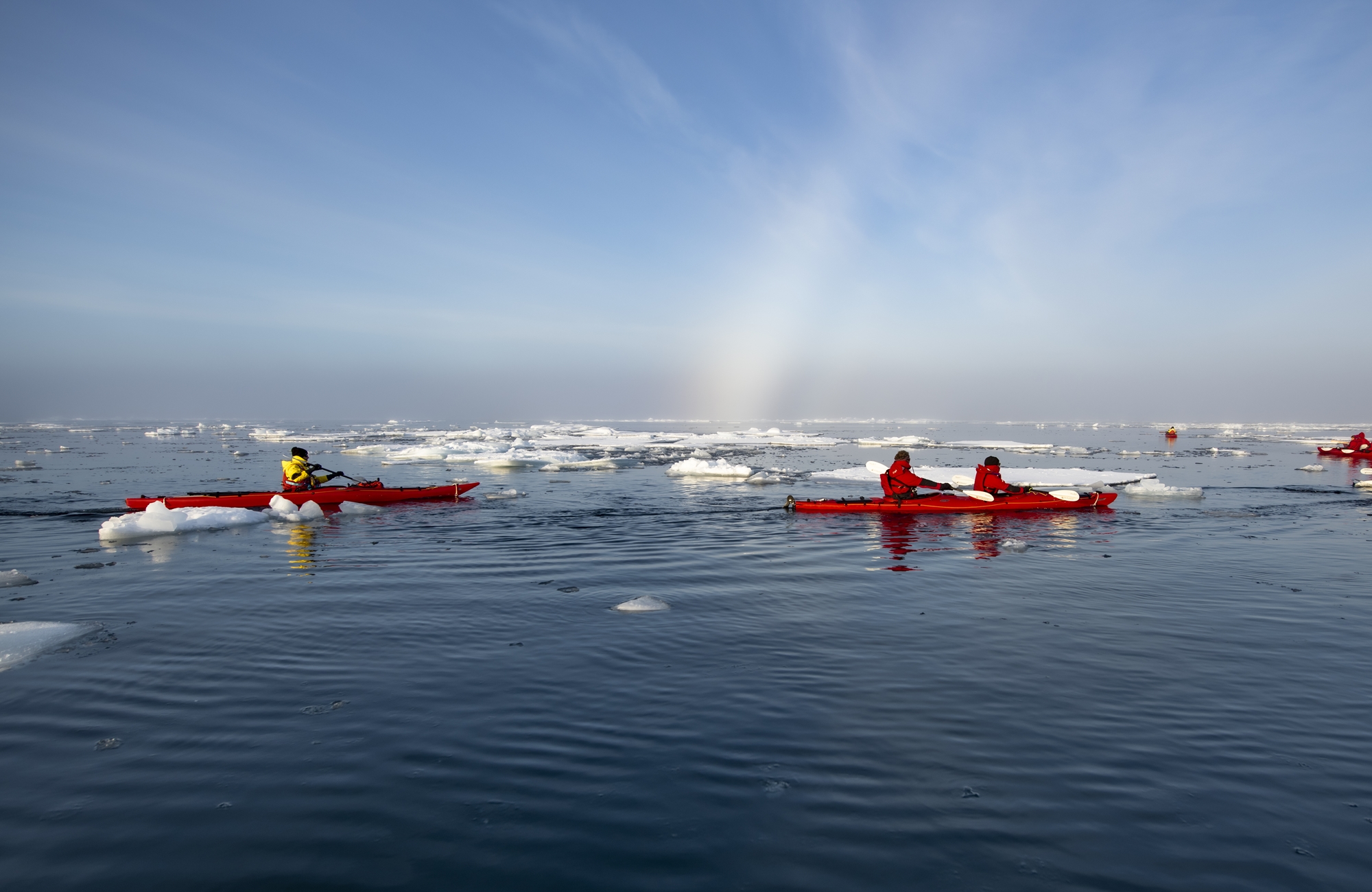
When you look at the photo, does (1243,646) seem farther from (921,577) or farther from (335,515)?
(335,515)

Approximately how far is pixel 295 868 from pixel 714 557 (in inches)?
335

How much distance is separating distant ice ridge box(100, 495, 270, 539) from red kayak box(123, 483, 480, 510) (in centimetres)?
61

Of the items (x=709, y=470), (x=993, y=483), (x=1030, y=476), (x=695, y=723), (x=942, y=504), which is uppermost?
(x=709, y=470)

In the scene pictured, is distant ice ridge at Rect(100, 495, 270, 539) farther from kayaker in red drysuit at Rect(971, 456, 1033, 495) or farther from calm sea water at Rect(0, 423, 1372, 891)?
kayaker in red drysuit at Rect(971, 456, 1033, 495)

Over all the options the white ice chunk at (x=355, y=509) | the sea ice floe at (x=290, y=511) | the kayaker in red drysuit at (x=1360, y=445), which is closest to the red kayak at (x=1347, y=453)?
the kayaker in red drysuit at (x=1360, y=445)

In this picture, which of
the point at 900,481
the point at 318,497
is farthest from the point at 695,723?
the point at 318,497

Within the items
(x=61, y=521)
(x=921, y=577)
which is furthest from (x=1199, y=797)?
(x=61, y=521)

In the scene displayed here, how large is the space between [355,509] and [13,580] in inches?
300

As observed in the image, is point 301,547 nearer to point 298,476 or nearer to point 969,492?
point 298,476

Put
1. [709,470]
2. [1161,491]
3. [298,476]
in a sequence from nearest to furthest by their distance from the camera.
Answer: [298,476] → [1161,491] → [709,470]

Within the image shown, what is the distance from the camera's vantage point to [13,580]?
976cm

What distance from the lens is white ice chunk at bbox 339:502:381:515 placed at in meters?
17.2

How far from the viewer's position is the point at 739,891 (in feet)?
11.0

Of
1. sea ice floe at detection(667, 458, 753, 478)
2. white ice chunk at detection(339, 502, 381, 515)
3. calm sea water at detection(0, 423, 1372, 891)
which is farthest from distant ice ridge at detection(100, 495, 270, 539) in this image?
sea ice floe at detection(667, 458, 753, 478)
